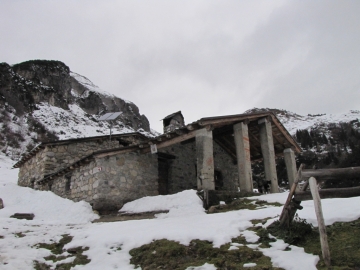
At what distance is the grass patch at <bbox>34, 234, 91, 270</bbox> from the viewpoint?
4.99m

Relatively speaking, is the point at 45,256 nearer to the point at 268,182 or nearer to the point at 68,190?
the point at 68,190

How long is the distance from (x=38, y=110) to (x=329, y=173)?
1924 inches

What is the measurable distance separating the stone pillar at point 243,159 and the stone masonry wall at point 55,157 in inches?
315

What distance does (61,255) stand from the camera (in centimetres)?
551

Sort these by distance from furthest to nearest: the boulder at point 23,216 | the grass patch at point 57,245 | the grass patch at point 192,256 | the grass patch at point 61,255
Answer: the boulder at point 23,216 → the grass patch at point 57,245 → the grass patch at point 61,255 → the grass patch at point 192,256

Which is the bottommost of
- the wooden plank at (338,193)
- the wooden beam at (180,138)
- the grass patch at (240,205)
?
the grass patch at (240,205)

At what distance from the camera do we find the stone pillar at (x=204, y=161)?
9.63 meters

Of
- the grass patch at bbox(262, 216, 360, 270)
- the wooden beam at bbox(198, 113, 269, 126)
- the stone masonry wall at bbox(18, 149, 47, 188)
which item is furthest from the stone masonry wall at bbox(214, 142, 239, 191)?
the grass patch at bbox(262, 216, 360, 270)

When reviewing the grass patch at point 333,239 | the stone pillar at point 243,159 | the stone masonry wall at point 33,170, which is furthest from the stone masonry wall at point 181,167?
the grass patch at point 333,239

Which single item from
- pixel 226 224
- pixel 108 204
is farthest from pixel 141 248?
pixel 108 204

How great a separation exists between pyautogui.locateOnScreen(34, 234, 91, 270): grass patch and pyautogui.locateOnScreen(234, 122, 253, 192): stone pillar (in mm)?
6480

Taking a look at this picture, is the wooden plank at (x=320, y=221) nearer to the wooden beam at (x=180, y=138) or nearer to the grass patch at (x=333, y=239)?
Answer: the grass patch at (x=333, y=239)

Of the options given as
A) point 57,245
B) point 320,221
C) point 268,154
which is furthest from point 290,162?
point 57,245

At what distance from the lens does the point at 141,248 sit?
5164 millimetres
